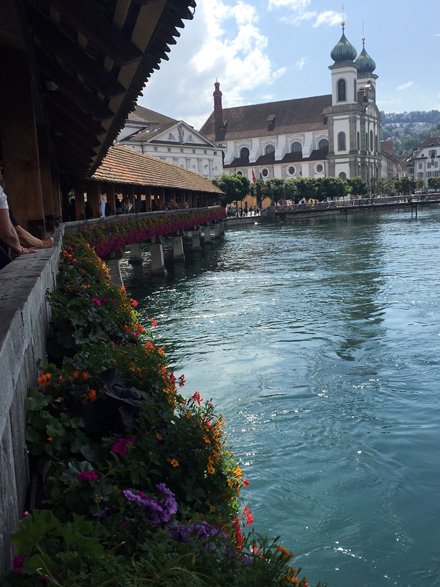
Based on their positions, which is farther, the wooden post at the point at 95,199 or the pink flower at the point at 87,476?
the wooden post at the point at 95,199

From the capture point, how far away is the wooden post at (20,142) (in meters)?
6.72

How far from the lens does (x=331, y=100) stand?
102 metres

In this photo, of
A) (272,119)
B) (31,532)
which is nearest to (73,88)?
(31,532)

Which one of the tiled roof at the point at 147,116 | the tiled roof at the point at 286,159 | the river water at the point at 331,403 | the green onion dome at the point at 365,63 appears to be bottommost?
the river water at the point at 331,403

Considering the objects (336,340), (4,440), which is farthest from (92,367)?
(336,340)

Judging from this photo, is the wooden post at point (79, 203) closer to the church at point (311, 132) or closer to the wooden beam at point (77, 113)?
the wooden beam at point (77, 113)

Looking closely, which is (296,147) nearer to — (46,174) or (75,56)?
(46,174)

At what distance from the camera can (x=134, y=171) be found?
23203 millimetres

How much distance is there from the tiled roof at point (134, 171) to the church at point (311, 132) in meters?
61.5

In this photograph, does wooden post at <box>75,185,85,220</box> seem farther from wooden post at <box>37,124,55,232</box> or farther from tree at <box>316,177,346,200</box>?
tree at <box>316,177,346,200</box>

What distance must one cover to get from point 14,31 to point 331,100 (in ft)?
337

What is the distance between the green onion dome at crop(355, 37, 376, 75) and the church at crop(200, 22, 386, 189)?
11.1ft

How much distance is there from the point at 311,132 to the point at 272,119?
26.3ft

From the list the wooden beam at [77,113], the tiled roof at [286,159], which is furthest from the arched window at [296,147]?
the wooden beam at [77,113]
